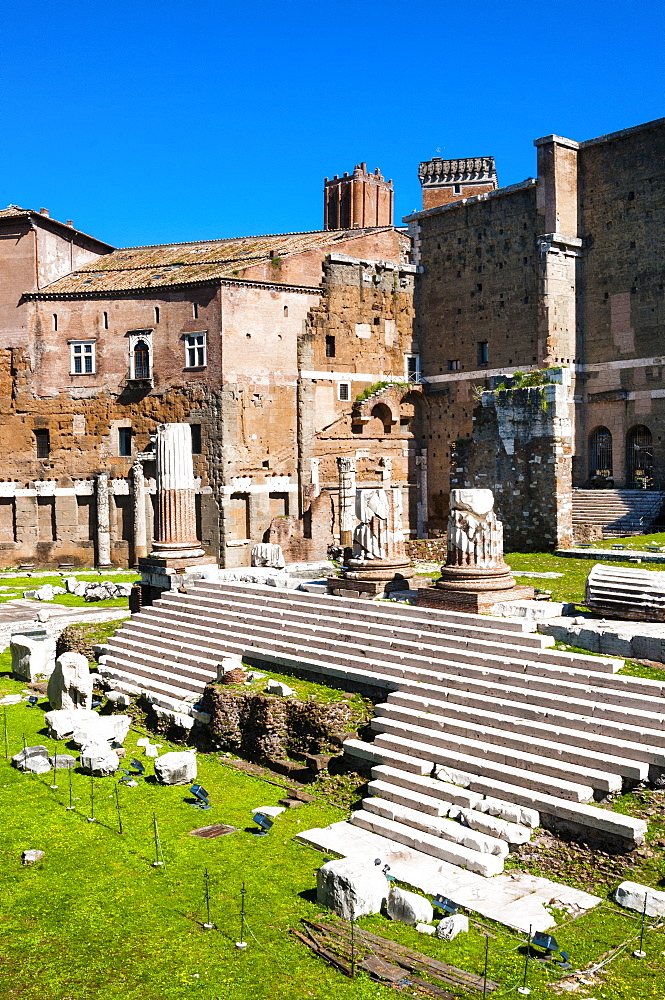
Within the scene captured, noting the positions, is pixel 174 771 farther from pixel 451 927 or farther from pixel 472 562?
pixel 451 927

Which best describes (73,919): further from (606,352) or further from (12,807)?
(606,352)

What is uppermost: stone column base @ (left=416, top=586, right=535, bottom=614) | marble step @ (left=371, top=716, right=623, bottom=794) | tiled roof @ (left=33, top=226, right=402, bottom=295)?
tiled roof @ (left=33, top=226, right=402, bottom=295)

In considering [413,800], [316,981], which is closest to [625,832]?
Result: [413,800]

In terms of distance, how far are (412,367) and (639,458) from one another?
992 cm

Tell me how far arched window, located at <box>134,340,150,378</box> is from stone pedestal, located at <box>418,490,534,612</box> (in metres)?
20.6

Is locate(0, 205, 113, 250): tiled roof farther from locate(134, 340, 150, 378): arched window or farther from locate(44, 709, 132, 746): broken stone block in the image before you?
locate(44, 709, 132, 746): broken stone block

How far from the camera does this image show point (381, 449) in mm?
34438

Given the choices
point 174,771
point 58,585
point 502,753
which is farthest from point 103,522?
point 502,753

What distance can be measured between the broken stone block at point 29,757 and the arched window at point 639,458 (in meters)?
21.4

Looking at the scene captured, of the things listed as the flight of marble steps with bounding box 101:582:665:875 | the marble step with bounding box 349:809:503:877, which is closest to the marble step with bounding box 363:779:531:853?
the flight of marble steps with bounding box 101:582:665:875

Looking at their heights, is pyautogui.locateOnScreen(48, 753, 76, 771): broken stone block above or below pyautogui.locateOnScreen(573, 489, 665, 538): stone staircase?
below

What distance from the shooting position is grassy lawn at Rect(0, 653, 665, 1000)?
22.0 ft

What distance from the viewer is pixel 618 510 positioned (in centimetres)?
2630

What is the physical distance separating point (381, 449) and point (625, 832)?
88.2 feet
